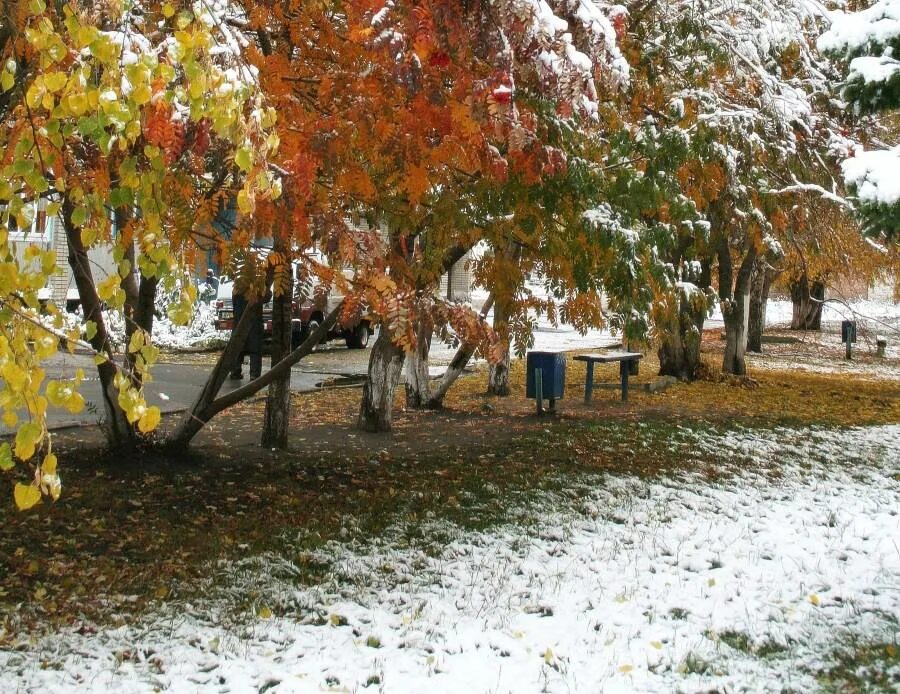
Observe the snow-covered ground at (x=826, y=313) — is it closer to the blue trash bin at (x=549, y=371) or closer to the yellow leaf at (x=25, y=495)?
the blue trash bin at (x=549, y=371)

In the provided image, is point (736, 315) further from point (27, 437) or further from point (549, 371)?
point (27, 437)

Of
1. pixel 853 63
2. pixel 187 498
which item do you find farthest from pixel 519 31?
pixel 187 498

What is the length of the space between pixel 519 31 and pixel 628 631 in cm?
333

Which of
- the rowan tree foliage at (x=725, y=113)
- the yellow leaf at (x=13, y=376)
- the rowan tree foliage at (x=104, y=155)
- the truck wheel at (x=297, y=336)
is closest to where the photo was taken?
the yellow leaf at (x=13, y=376)

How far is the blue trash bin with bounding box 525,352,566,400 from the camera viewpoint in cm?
1206

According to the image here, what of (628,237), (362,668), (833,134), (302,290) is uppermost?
(833,134)

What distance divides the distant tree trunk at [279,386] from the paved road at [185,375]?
106 centimetres

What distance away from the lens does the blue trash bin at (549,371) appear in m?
12.1

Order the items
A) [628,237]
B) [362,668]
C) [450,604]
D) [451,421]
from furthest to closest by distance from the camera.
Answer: [451,421]
[628,237]
[450,604]
[362,668]

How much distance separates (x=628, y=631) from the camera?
17.7ft

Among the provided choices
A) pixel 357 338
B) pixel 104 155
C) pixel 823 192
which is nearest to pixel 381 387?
pixel 823 192

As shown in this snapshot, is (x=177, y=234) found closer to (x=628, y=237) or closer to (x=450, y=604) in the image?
(x=450, y=604)

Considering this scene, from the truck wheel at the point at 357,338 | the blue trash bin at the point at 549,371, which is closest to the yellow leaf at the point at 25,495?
the blue trash bin at the point at 549,371

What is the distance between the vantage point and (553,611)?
5648mm
